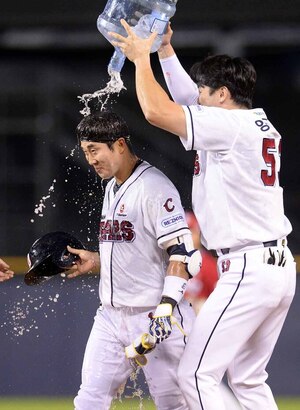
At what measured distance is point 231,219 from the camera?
400 cm

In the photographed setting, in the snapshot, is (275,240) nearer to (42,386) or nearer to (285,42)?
(42,386)

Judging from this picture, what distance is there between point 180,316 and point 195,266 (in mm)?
270

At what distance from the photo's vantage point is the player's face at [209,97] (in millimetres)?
4129

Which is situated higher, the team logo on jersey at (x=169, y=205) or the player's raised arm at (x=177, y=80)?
the player's raised arm at (x=177, y=80)

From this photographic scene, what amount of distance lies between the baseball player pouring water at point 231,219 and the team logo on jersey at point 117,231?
0.31 m

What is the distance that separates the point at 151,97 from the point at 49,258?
2.97 feet

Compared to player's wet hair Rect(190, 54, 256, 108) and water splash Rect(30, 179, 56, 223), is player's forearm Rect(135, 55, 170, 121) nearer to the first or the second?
player's wet hair Rect(190, 54, 256, 108)

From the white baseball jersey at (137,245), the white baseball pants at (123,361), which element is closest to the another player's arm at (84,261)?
the white baseball jersey at (137,245)

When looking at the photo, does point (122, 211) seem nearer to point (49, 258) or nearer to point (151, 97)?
point (49, 258)

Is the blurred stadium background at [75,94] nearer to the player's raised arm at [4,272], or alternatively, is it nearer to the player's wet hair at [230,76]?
the player's raised arm at [4,272]

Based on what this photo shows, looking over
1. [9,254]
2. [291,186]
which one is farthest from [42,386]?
[291,186]

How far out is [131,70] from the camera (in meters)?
7.09

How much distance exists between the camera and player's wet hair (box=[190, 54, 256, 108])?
13.4ft

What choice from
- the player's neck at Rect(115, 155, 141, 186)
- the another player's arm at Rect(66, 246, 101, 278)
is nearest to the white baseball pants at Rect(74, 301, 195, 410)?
the another player's arm at Rect(66, 246, 101, 278)
